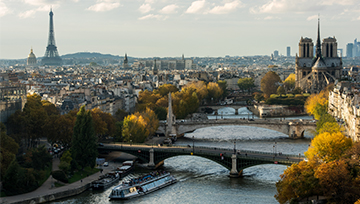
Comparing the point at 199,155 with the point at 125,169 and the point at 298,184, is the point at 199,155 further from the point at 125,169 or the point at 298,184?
the point at 298,184

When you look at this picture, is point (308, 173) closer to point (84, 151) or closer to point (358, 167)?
point (358, 167)

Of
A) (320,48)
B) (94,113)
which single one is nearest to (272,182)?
(94,113)

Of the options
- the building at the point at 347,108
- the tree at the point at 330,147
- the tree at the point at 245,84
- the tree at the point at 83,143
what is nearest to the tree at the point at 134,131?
the tree at the point at 83,143

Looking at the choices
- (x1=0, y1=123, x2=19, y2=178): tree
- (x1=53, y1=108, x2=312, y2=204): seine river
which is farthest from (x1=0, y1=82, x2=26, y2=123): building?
(x1=53, y1=108, x2=312, y2=204): seine river

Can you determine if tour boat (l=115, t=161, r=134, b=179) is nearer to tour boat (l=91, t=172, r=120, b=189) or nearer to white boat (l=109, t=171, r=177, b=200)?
tour boat (l=91, t=172, r=120, b=189)

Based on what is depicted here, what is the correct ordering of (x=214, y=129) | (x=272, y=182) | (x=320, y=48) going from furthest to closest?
(x=320, y=48) → (x=214, y=129) → (x=272, y=182)

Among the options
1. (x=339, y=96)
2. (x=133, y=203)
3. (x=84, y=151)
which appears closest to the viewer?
(x=133, y=203)
